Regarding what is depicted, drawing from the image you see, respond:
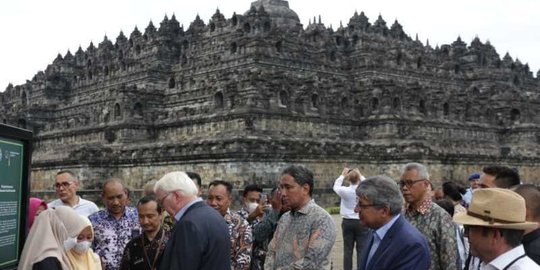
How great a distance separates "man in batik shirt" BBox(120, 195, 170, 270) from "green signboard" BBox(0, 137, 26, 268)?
73.0 inches

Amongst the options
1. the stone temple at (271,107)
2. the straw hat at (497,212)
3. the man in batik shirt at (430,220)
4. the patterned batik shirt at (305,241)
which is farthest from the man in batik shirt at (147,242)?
the stone temple at (271,107)

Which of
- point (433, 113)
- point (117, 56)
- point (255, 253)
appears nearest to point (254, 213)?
point (255, 253)

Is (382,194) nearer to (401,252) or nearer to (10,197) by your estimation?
(401,252)

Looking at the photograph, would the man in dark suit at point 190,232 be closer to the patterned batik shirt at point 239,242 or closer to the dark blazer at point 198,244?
the dark blazer at point 198,244

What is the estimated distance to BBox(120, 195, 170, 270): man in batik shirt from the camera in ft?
25.2

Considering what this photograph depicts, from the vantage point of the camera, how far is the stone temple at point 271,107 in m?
36.0

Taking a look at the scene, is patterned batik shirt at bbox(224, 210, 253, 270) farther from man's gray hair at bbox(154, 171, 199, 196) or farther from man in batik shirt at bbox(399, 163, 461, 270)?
man's gray hair at bbox(154, 171, 199, 196)

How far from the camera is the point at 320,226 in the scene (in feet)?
25.6

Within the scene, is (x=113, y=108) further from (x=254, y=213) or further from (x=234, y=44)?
(x=254, y=213)

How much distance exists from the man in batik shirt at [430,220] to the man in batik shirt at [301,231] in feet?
3.13

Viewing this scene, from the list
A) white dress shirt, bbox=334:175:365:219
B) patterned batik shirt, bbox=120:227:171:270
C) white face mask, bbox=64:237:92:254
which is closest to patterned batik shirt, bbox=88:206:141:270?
patterned batik shirt, bbox=120:227:171:270

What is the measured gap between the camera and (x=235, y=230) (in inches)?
359

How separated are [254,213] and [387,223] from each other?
4.46 metres

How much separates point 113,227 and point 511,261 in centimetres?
575
